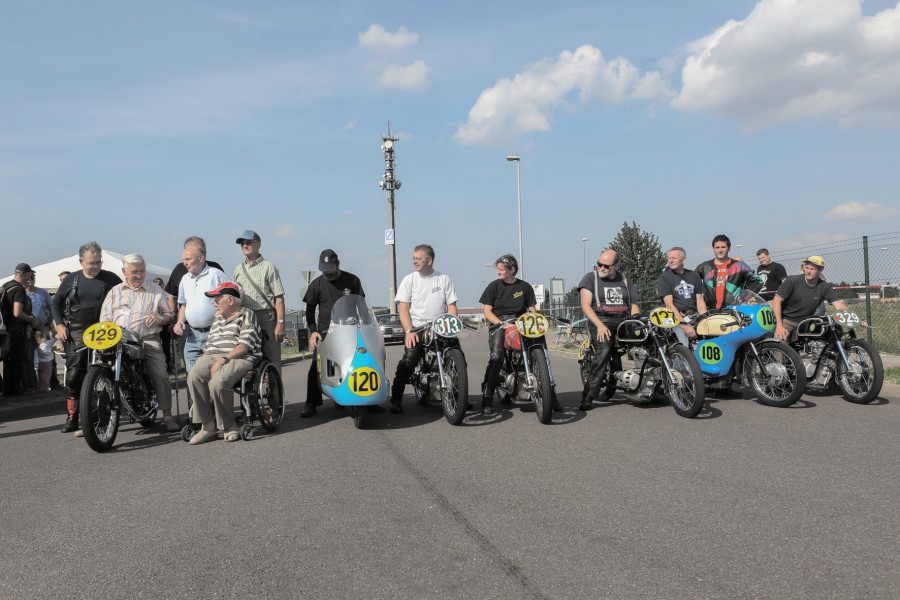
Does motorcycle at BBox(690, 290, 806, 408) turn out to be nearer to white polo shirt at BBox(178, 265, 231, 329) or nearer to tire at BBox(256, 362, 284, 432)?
tire at BBox(256, 362, 284, 432)

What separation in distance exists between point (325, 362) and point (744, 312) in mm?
4472

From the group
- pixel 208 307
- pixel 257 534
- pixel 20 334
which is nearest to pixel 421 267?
pixel 208 307

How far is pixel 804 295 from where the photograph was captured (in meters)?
8.76

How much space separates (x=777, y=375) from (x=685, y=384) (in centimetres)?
117

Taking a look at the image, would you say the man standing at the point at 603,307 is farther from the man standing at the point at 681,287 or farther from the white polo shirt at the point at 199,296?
the white polo shirt at the point at 199,296

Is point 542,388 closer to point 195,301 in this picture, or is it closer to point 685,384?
point 685,384

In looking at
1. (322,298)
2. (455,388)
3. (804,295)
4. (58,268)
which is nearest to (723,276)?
(804,295)

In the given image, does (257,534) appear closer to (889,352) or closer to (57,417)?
(57,417)

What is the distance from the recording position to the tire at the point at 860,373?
304 inches

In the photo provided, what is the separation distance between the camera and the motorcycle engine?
8242 mm

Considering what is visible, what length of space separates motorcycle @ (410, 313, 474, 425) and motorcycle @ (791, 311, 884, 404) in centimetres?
387

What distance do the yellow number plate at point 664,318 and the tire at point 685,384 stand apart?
0.77ft

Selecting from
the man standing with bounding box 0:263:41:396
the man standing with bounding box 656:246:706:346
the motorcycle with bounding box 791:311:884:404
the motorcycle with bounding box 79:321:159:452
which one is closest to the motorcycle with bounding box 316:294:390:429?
the motorcycle with bounding box 79:321:159:452

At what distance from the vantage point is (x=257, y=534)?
401 centimetres
